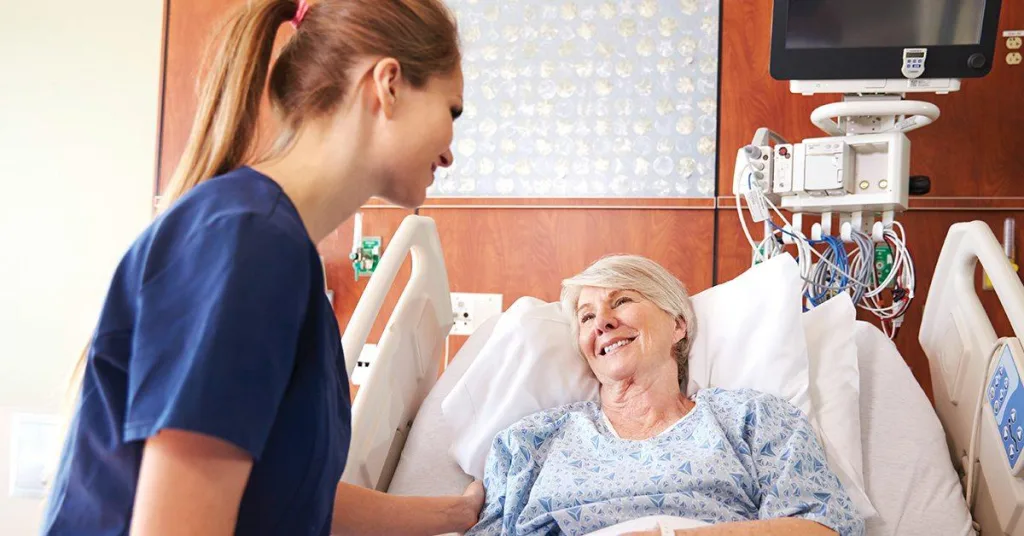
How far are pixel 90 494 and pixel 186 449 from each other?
18 centimetres

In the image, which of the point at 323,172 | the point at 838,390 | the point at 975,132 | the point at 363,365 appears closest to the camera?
the point at 323,172

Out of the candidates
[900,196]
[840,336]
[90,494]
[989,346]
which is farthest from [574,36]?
[90,494]

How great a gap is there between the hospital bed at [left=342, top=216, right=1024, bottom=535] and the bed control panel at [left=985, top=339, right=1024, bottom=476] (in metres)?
0.05

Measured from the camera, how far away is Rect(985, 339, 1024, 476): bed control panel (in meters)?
1.71

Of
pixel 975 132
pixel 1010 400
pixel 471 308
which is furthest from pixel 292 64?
pixel 975 132

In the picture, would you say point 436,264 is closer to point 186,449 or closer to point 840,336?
point 840,336

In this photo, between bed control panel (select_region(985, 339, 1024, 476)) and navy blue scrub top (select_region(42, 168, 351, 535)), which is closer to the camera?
navy blue scrub top (select_region(42, 168, 351, 535))

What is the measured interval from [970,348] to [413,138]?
5.13ft

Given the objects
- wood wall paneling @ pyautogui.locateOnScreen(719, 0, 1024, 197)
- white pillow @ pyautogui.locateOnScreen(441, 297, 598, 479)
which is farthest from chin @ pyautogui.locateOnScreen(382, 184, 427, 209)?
wood wall paneling @ pyautogui.locateOnScreen(719, 0, 1024, 197)

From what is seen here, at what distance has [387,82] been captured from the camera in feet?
3.18

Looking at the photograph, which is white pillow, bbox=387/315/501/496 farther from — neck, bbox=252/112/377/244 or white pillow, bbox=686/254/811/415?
neck, bbox=252/112/377/244

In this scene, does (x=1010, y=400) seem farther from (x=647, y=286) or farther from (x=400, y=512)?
(x=400, y=512)

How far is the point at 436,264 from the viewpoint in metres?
2.29

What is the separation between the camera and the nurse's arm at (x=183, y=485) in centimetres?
74
